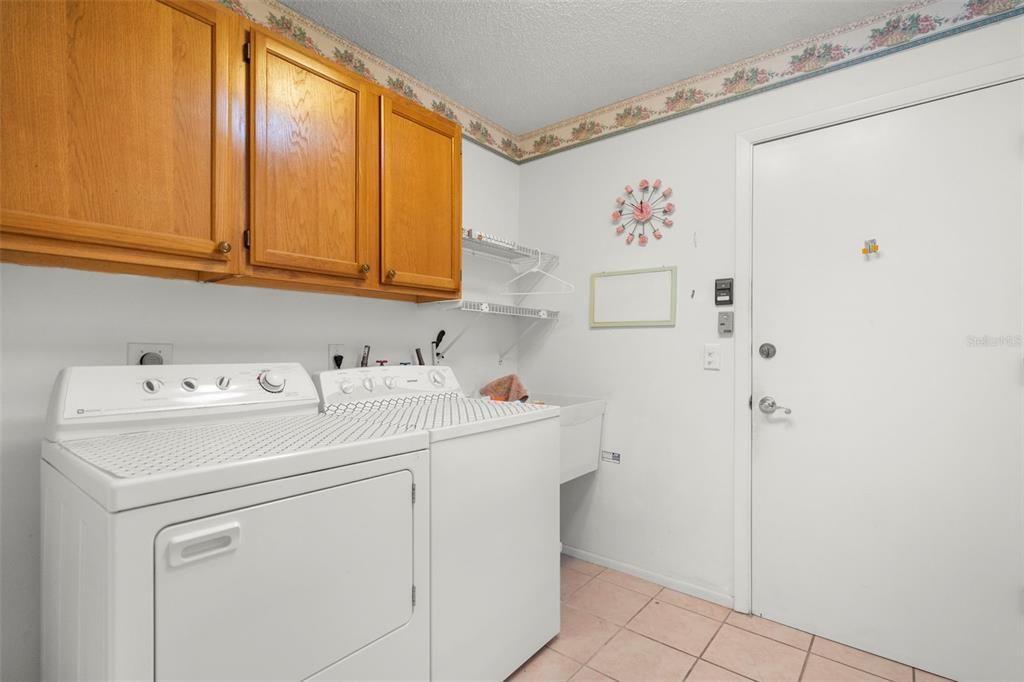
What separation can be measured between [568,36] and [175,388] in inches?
76.7

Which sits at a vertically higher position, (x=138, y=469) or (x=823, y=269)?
(x=823, y=269)

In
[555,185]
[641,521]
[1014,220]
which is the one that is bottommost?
[641,521]

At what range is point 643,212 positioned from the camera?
243 cm

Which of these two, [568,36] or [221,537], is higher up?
[568,36]

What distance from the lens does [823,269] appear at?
6.39 feet

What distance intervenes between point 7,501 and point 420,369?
1.31m

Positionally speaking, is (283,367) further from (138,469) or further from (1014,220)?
(1014,220)

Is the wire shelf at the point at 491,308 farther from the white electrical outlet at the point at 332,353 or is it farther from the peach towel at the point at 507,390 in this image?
the white electrical outlet at the point at 332,353

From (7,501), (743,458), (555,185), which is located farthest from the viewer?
(555,185)

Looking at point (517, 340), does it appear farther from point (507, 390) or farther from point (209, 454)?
point (209, 454)

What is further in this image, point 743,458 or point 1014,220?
point 743,458

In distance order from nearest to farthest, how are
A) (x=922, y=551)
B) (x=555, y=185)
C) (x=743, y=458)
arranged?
(x=922, y=551) < (x=743, y=458) < (x=555, y=185)

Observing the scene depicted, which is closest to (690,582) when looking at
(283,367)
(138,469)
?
(283,367)

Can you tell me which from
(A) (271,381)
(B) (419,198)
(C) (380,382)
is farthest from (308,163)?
(C) (380,382)
